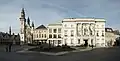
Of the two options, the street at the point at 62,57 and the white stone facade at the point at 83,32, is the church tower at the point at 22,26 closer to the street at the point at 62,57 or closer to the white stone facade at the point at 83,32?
the white stone facade at the point at 83,32

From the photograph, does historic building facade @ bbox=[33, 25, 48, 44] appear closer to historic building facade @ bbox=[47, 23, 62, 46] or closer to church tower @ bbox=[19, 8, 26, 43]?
church tower @ bbox=[19, 8, 26, 43]

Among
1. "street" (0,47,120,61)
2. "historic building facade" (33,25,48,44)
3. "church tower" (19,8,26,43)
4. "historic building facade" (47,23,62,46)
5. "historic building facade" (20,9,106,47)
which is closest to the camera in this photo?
"street" (0,47,120,61)

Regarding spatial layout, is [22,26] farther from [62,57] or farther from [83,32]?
[62,57]

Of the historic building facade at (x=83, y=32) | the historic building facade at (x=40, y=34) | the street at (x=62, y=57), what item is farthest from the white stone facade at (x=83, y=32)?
the street at (x=62, y=57)

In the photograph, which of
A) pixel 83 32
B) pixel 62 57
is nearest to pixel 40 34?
pixel 83 32

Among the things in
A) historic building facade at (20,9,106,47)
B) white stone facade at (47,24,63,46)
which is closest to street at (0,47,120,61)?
historic building facade at (20,9,106,47)

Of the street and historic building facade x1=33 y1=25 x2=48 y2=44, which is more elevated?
historic building facade x1=33 y1=25 x2=48 y2=44

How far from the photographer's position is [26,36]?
146 meters

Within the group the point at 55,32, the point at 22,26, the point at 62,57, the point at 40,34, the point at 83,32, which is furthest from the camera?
the point at 40,34

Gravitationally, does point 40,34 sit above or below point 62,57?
above

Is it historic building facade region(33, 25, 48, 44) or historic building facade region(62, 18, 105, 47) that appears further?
historic building facade region(33, 25, 48, 44)

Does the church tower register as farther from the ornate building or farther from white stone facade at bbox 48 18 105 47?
white stone facade at bbox 48 18 105 47

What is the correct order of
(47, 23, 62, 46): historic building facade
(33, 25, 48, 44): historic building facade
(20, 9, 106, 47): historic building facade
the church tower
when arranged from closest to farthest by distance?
(20, 9, 106, 47): historic building facade → (47, 23, 62, 46): historic building facade → the church tower → (33, 25, 48, 44): historic building facade

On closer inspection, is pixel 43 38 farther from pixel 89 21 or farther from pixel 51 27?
pixel 89 21
